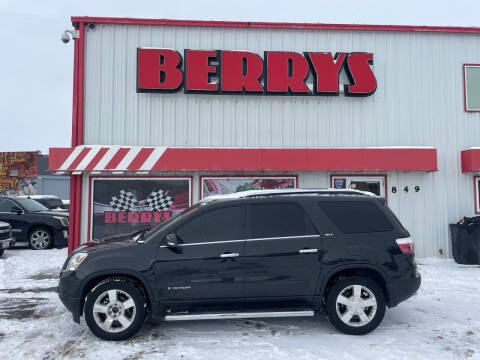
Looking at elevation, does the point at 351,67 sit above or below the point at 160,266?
above

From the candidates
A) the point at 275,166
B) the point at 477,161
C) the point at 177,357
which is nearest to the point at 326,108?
the point at 275,166

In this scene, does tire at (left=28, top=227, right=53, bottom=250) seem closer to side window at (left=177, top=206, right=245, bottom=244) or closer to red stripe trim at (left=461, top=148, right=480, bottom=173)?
side window at (left=177, top=206, right=245, bottom=244)

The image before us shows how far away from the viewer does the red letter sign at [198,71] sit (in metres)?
Answer: 10.6

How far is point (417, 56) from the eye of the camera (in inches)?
446

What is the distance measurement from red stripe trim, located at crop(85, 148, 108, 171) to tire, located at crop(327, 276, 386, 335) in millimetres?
7124

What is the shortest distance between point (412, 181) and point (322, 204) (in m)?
6.84

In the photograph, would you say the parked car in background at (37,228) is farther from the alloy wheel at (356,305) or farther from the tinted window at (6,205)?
the alloy wheel at (356,305)

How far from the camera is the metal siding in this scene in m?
10.6

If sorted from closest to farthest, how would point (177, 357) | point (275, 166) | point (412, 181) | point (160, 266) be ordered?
point (177, 357) < point (160, 266) < point (275, 166) < point (412, 181)

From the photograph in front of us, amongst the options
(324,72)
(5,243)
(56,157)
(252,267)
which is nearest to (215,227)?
(252,267)

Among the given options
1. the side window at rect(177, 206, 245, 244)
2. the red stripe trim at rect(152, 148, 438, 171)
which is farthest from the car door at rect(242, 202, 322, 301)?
the red stripe trim at rect(152, 148, 438, 171)

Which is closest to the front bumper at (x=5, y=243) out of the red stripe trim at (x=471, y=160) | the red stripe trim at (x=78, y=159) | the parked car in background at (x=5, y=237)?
the parked car in background at (x=5, y=237)

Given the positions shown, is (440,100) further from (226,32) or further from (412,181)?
(226,32)

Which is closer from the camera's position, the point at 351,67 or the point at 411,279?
the point at 411,279
